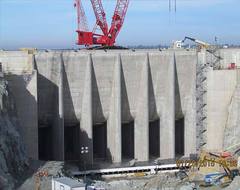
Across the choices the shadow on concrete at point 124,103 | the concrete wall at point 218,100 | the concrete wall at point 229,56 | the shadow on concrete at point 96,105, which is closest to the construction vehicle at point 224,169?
the concrete wall at point 218,100

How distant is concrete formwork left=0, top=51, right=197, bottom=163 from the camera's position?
7988 cm

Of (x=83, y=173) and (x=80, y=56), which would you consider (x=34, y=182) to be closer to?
(x=83, y=173)

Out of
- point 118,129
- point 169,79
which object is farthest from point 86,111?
point 169,79

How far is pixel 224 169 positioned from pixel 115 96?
58.2 ft

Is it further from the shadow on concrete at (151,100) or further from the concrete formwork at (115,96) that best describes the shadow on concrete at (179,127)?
the shadow on concrete at (151,100)

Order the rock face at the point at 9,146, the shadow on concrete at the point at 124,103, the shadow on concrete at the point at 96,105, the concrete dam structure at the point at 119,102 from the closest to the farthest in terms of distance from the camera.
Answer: the rock face at the point at 9,146 → the concrete dam structure at the point at 119,102 → the shadow on concrete at the point at 96,105 → the shadow on concrete at the point at 124,103

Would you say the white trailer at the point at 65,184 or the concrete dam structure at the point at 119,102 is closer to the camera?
the white trailer at the point at 65,184

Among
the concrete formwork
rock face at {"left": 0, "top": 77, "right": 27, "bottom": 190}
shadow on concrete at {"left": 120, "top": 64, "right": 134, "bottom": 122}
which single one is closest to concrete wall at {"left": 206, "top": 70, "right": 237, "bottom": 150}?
the concrete formwork

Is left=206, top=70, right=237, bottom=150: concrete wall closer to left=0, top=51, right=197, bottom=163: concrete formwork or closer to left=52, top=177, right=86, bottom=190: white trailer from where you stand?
left=0, top=51, right=197, bottom=163: concrete formwork

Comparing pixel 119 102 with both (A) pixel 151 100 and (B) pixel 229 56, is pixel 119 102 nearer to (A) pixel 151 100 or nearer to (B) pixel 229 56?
(A) pixel 151 100

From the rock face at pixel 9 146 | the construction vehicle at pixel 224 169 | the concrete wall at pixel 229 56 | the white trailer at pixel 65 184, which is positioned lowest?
the construction vehicle at pixel 224 169

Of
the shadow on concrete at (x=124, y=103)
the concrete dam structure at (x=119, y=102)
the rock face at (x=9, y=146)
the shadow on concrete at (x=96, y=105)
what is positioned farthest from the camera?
the shadow on concrete at (x=124, y=103)

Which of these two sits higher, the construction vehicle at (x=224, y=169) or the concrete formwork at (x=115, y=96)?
the concrete formwork at (x=115, y=96)

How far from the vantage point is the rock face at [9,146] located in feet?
195
